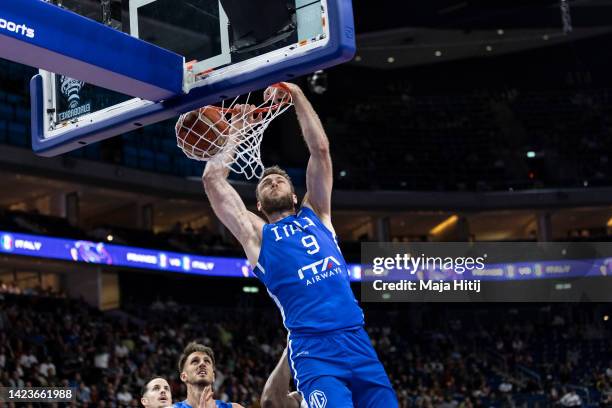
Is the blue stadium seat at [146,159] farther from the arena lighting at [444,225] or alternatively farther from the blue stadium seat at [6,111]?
the arena lighting at [444,225]

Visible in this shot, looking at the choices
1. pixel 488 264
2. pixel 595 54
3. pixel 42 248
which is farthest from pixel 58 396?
pixel 595 54

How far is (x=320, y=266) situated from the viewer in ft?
14.6

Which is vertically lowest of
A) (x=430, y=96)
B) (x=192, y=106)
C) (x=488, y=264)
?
(x=192, y=106)

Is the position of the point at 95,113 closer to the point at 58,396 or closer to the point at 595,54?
the point at 58,396

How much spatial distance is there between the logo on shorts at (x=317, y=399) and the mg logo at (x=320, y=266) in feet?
1.80

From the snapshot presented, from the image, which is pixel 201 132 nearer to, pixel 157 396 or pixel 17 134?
pixel 157 396

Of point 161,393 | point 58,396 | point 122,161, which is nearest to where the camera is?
point 161,393

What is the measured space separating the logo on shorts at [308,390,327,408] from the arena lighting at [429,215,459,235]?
27836mm

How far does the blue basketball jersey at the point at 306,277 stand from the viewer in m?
4.35

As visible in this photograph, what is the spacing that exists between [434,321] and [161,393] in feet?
75.4

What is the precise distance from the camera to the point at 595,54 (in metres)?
32.0

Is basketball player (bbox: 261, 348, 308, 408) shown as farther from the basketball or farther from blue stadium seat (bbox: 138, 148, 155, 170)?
blue stadium seat (bbox: 138, 148, 155, 170)

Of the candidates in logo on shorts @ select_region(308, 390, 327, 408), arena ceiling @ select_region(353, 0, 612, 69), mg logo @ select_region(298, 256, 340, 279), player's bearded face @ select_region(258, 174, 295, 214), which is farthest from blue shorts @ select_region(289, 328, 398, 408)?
arena ceiling @ select_region(353, 0, 612, 69)

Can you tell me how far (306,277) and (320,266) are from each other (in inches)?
3.5
